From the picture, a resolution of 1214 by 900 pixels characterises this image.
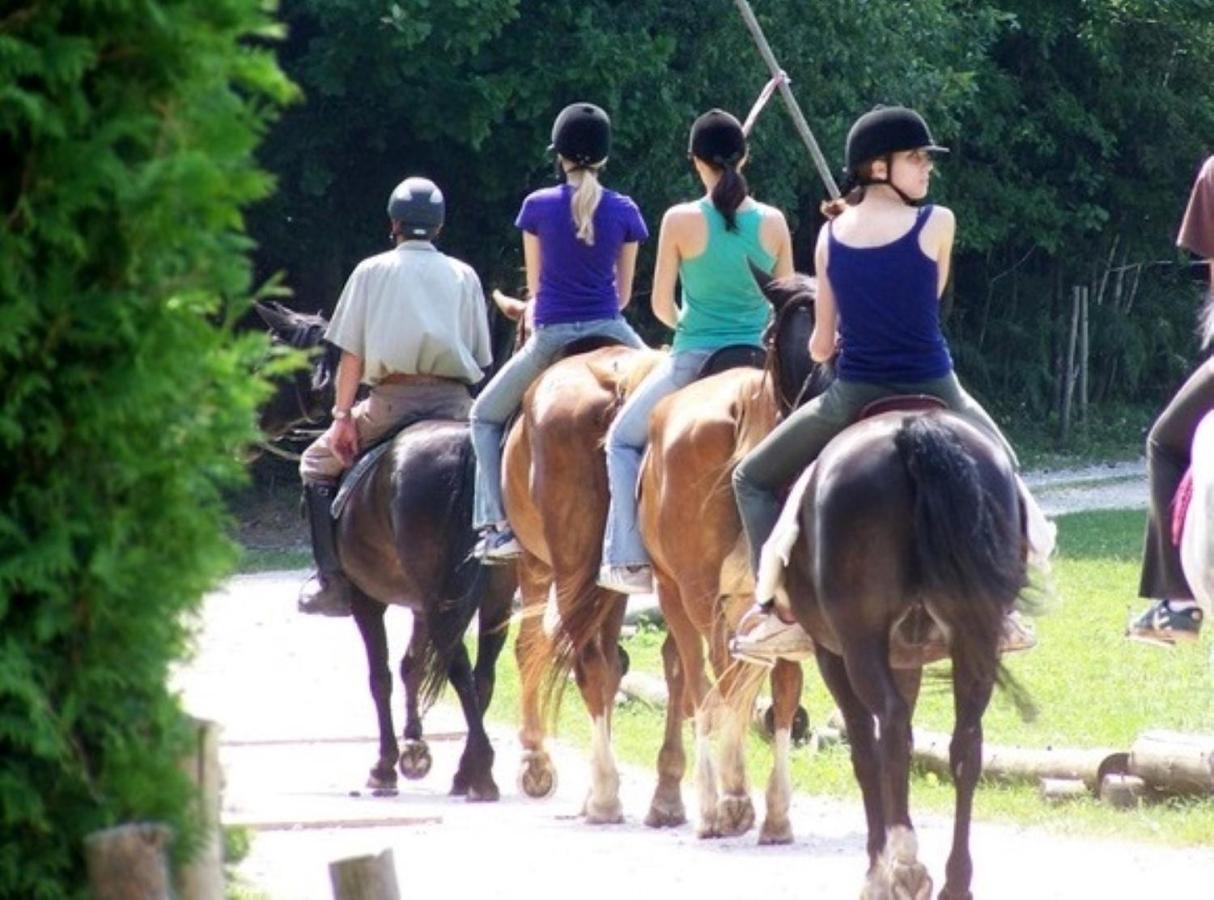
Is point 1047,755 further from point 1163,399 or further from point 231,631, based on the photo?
point 1163,399

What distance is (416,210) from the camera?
13227mm

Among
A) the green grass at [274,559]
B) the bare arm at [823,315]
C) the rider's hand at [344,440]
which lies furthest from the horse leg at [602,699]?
the green grass at [274,559]

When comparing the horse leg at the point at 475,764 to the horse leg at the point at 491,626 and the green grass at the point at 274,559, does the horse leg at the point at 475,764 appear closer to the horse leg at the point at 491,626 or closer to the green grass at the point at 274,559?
the horse leg at the point at 491,626

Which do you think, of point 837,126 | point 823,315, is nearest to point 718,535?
point 823,315

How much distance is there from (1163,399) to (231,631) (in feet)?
82.1

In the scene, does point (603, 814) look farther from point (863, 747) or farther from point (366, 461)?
point (366, 461)

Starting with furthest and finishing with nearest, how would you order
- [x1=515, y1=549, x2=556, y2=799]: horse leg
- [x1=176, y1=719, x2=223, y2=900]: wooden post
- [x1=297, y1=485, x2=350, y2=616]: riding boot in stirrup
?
[x1=297, y1=485, x2=350, y2=616]: riding boot in stirrup, [x1=515, y1=549, x2=556, y2=799]: horse leg, [x1=176, y1=719, x2=223, y2=900]: wooden post

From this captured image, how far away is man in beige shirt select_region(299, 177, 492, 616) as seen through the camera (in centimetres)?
1311

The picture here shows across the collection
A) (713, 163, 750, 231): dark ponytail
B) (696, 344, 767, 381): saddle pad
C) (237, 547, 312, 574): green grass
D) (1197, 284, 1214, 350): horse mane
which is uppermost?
(713, 163, 750, 231): dark ponytail

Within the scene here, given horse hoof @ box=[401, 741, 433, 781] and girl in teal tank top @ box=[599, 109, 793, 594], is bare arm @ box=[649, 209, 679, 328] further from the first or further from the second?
horse hoof @ box=[401, 741, 433, 781]

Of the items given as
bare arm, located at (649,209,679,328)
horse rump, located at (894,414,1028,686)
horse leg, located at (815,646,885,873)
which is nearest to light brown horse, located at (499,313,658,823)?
bare arm, located at (649,209,679,328)

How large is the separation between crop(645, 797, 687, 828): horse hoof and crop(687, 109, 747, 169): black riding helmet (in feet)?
8.70

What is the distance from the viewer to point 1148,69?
40.3 m

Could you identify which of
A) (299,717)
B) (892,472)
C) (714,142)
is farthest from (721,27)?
(892,472)
